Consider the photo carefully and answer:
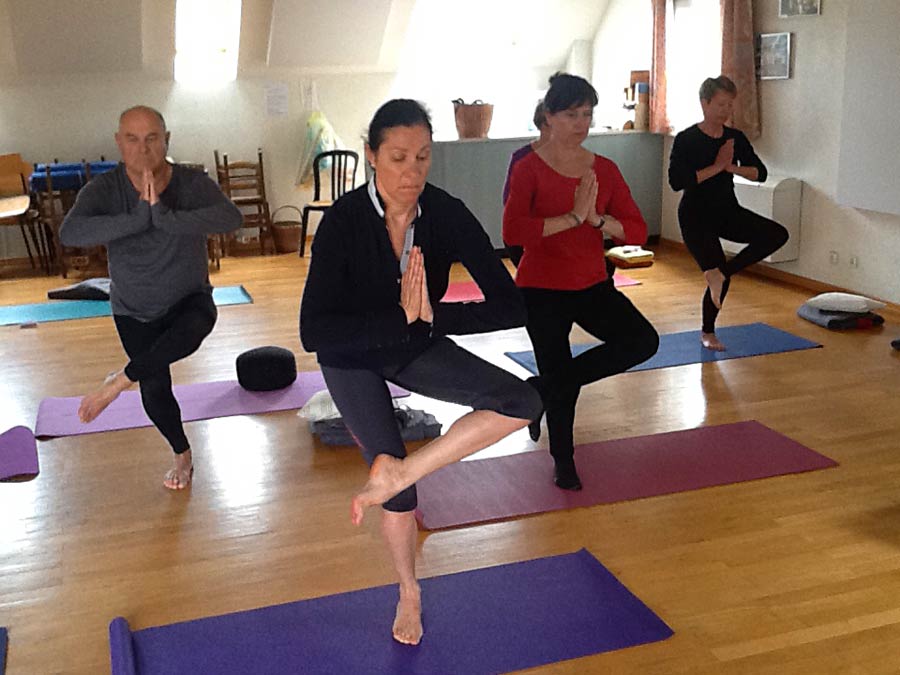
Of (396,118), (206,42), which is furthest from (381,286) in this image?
(206,42)

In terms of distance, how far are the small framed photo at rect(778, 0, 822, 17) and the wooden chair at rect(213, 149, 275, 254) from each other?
13.5ft

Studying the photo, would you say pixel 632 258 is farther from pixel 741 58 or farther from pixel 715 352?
pixel 715 352

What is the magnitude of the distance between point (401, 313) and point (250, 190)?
6493mm

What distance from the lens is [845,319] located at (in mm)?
5316

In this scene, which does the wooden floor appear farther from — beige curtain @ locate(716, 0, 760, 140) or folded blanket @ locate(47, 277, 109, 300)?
beige curtain @ locate(716, 0, 760, 140)

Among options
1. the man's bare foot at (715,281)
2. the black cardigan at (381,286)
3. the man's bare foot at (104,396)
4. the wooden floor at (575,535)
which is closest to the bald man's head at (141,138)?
the man's bare foot at (104,396)

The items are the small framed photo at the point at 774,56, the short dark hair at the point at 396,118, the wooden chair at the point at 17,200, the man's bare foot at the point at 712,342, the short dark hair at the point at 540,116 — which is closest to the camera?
the short dark hair at the point at 396,118

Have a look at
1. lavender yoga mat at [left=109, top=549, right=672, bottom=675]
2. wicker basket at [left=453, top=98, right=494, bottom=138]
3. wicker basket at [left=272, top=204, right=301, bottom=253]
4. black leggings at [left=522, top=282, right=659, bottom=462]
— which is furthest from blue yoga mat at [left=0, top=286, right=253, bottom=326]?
lavender yoga mat at [left=109, top=549, right=672, bottom=675]

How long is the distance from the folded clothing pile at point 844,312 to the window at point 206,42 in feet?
16.5

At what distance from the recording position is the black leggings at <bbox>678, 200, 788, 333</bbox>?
484cm

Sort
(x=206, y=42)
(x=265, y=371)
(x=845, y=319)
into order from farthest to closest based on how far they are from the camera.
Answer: (x=206, y=42) < (x=845, y=319) < (x=265, y=371)

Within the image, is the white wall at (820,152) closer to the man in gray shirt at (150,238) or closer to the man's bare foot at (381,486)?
the man in gray shirt at (150,238)

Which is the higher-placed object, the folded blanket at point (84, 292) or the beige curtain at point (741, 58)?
the beige curtain at point (741, 58)

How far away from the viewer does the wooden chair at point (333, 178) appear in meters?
7.83
